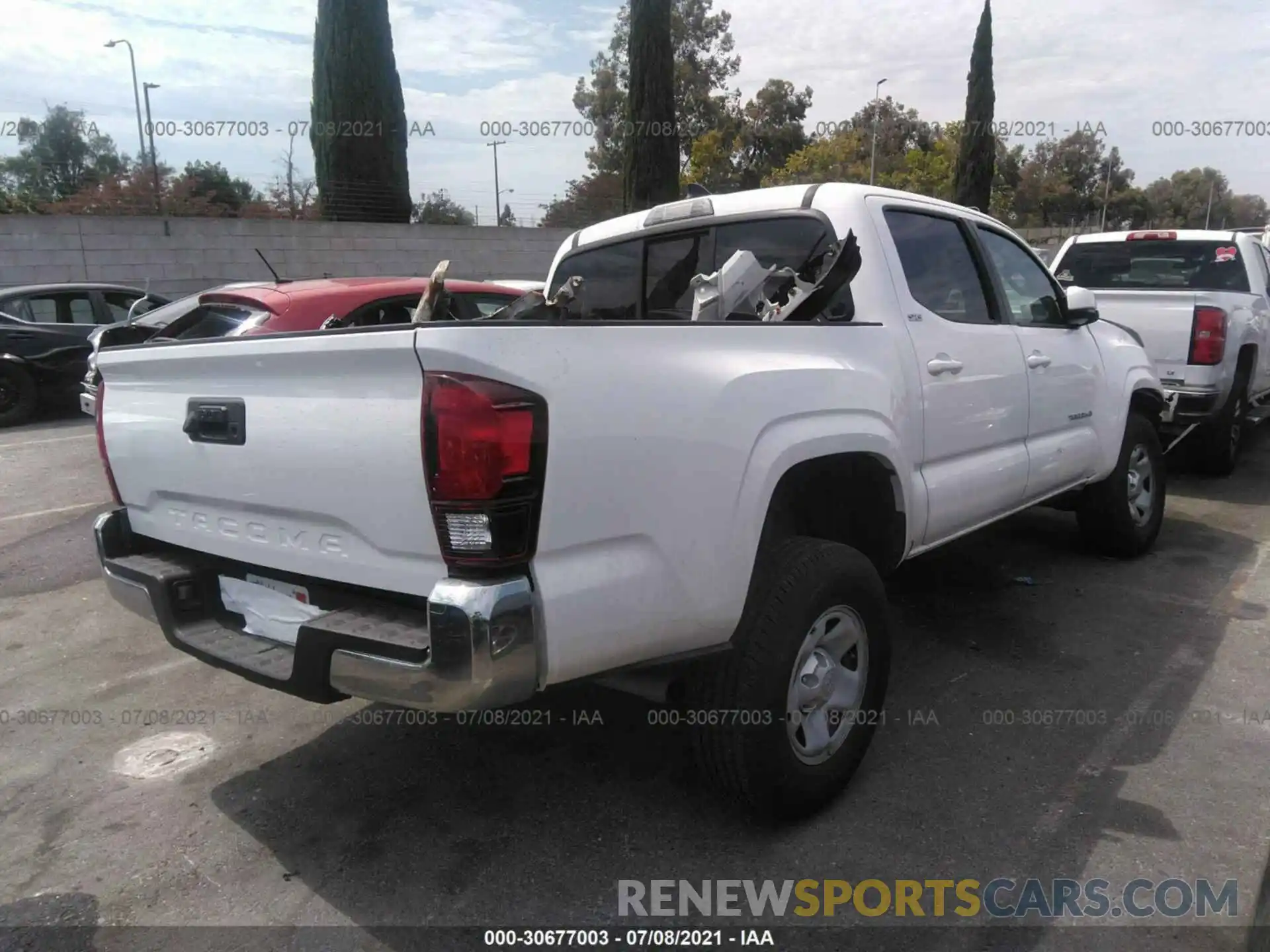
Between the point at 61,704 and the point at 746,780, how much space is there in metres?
2.97

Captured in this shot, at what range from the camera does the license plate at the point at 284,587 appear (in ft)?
8.13

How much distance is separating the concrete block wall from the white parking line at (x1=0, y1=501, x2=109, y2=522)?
11048 millimetres

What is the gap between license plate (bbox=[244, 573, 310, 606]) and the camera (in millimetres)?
2479

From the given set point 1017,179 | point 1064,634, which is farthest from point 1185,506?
point 1017,179

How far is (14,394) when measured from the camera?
416 inches

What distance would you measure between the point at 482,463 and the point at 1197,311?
21.6ft

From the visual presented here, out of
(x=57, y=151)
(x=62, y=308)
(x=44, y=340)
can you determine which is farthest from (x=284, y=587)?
(x=57, y=151)

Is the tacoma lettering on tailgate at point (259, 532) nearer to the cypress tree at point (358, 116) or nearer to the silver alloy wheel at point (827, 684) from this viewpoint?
the silver alloy wheel at point (827, 684)

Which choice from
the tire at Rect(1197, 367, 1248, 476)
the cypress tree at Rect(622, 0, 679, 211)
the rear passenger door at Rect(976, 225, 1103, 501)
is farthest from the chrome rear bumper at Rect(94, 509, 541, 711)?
the cypress tree at Rect(622, 0, 679, 211)

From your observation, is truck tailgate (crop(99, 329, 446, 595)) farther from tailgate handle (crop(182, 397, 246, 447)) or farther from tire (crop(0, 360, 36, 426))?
tire (crop(0, 360, 36, 426))

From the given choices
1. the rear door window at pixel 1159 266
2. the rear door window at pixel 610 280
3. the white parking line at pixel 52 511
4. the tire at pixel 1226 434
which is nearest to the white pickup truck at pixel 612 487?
the rear door window at pixel 610 280

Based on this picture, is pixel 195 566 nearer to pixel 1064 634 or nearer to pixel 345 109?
pixel 1064 634

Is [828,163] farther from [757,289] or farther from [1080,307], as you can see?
[757,289]

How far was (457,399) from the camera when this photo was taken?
201 cm
